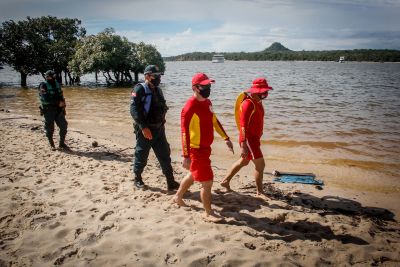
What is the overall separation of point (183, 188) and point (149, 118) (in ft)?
4.50

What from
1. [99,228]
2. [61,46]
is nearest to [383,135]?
[99,228]

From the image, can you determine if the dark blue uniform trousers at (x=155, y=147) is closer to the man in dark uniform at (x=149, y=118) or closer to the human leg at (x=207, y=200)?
the man in dark uniform at (x=149, y=118)

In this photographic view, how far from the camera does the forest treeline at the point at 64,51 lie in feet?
104

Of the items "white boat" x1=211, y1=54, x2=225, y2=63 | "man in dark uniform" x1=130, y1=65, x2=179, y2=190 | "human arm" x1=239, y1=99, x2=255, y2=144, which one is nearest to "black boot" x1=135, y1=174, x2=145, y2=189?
"man in dark uniform" x1=130, y1=65, x2=179, y2=190

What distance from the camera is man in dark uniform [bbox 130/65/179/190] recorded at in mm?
4828

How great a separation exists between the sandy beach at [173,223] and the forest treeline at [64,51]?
90.4ft

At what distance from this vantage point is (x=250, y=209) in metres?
4.85

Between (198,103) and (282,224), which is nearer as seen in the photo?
(198,103)

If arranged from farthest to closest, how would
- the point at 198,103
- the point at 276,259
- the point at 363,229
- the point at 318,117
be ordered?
the point at 318,117 < the point at 363,229 < the point at 198,103 < the point at 276,259

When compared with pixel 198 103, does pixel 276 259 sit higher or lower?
lower

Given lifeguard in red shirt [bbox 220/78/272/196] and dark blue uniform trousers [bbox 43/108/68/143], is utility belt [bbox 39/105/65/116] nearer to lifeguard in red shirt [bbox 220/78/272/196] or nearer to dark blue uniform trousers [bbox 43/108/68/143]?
dark blue uniform trousers [bbox 43/108/68/143]

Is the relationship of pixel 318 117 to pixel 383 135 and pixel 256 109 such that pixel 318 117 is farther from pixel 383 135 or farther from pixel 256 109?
pixel 256 109

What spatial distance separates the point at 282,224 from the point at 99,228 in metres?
2.71

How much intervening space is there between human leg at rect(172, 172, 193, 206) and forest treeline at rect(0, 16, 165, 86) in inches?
1146
